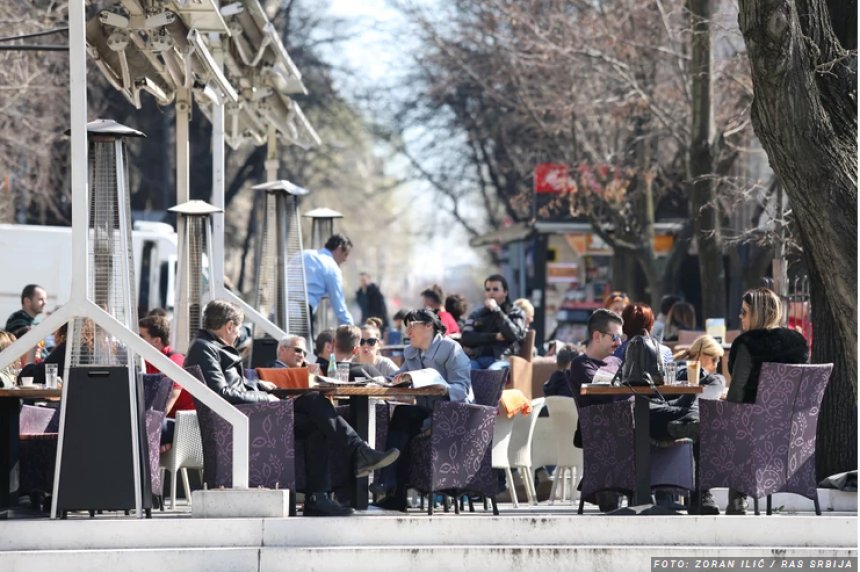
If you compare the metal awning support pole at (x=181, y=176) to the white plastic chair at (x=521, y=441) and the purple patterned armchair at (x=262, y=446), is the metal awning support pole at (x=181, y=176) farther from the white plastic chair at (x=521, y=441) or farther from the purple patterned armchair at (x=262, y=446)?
the purple patterned armchair at (x=262, y=446)

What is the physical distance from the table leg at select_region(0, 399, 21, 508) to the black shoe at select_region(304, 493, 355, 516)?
179 centimetres

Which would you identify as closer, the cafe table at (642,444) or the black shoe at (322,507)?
the black shoe at (322,507)

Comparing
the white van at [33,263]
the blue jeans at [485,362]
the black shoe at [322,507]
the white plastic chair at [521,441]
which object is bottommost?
the black shoe at [322,507]

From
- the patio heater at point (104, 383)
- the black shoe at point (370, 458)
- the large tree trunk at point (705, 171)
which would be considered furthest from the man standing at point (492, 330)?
the patio heater at point (104, 383)

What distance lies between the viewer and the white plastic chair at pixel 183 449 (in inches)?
419

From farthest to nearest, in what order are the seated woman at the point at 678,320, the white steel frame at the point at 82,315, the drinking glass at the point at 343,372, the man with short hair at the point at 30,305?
the seated woman at the point at 678,320, the man with short hair at the point at 30,305, the drinking glass at the point at 343,372, the white steel frame at the point at 82,315

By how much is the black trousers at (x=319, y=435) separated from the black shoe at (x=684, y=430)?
198 centimetres

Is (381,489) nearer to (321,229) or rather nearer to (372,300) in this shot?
(321,229)

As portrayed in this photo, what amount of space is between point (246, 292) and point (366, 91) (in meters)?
9.14

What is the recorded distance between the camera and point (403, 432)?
32.9 feet

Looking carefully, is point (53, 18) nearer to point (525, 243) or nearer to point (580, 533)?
point (525, 243)

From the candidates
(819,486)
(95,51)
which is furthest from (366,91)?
(819,486)

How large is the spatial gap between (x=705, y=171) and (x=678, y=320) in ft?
9.58

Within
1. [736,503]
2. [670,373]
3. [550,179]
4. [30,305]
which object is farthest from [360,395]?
[550,179]
